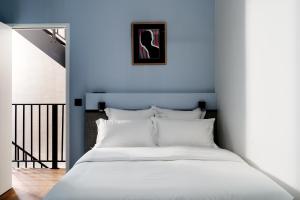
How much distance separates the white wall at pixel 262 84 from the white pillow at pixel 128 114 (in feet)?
2.74

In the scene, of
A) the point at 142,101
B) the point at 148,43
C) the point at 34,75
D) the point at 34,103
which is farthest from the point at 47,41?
the point at 142,101

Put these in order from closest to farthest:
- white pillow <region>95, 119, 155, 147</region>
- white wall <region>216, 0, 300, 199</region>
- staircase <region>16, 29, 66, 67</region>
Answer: white wall <region>216, 0, 300, 199</region>, white pillow <region>95, 119, 155, 147</region>, staircase <region>16, 29, 66, 67</region>

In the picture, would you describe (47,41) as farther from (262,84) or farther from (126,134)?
(262,84)

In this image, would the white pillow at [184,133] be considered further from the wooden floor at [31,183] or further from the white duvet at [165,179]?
the wooden floor at [31,183]

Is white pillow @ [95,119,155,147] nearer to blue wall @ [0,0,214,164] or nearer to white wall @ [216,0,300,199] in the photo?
blue wall @ [0,0,214,164]

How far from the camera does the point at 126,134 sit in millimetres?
3914

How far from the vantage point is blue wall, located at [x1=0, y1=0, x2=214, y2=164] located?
4.52m

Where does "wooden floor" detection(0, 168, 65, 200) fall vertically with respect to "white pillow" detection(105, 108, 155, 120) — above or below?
below

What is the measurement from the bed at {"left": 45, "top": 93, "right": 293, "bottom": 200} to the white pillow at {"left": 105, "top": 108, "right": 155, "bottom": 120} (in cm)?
73

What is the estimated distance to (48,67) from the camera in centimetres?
641

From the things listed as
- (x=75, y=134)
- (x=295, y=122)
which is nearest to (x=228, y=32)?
(x=295, y=122)

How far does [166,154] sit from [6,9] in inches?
107

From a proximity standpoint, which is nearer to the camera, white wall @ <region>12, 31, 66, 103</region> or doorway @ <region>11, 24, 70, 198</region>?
doorway @ <region>11, 24, 70, 198</region>

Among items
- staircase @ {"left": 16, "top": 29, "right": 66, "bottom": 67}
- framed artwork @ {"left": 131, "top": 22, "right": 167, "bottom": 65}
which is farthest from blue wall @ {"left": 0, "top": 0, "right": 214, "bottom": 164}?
staircase @ {"left": 16, "top": 29, "right": 66, "bottom": 67}
